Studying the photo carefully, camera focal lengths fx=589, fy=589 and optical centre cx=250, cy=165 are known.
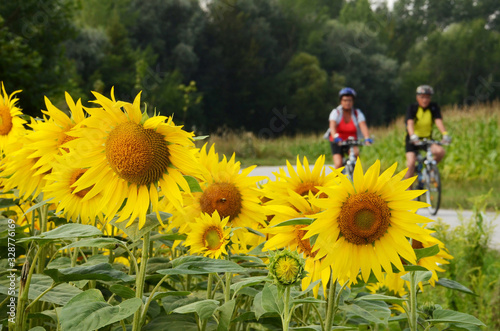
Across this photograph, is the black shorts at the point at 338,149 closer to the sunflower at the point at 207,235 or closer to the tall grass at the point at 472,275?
the tall grass at the point at 472,275

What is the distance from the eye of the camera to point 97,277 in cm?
123

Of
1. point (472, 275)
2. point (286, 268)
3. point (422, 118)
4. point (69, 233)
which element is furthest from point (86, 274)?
point (422, 118)

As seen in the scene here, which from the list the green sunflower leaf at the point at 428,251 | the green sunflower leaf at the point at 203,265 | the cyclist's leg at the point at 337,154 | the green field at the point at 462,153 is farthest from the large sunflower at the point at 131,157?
the green field at the point at 462,153

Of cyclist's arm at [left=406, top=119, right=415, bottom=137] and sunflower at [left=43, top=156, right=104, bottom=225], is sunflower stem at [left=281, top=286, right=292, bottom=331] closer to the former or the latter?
sunflower at [left=43, top=156, right=104, bottom=225]

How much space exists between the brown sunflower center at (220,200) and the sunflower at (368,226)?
518 mm

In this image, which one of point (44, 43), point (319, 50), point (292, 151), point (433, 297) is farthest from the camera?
point (319, 50)

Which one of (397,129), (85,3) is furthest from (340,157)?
(85,3)

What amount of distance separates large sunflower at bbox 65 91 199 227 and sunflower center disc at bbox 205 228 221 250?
13.0 inches

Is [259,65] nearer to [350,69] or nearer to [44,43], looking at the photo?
[350,69]

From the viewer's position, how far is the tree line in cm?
2794

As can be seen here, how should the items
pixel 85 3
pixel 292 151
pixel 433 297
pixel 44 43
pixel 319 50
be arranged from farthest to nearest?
pixel 319 50 < pixel 85 3 < pixel 292 151 < pixel 44 43 < pixel 433 297

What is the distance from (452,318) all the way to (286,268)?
1.68 ft

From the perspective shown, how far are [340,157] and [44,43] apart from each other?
9.99 metres

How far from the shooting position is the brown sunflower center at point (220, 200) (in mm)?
1679
